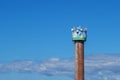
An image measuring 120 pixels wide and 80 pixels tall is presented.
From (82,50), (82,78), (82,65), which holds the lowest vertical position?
(82,78)

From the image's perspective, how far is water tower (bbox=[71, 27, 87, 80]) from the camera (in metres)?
20.8

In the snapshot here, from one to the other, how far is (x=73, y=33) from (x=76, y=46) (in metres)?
1.49

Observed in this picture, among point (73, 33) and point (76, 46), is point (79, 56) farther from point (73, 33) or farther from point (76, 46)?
point (73, 33)

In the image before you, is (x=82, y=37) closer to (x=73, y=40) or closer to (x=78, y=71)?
A: (x=73, y=40)

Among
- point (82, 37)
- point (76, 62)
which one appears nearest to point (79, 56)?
point (76, 62)

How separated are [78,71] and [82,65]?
774 millimetres

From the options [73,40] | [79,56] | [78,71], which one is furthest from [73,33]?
[78,71]

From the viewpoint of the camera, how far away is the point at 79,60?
21.0 m

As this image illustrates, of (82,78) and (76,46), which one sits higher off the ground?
(76,46)

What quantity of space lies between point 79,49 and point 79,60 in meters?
1.16

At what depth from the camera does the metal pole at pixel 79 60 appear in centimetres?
2075

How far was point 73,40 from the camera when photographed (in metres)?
21.5

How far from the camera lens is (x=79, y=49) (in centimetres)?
2117

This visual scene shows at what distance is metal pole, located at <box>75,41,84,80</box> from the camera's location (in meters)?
20.8
